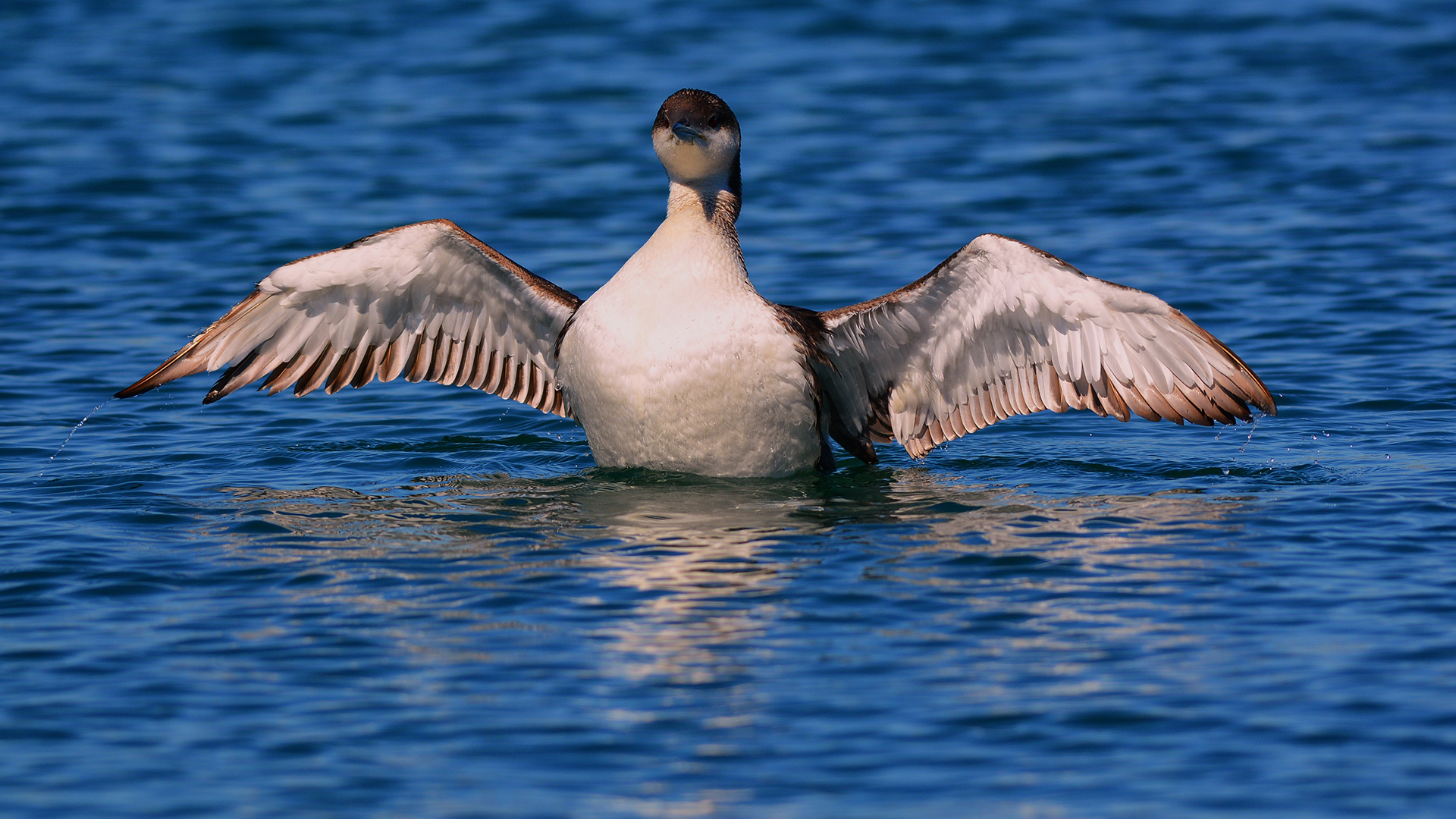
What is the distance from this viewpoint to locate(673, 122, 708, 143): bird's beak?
1010cm

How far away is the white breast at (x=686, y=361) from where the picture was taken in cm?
991

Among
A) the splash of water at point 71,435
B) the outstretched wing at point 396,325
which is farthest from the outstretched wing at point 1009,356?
the splash of water at point 71,435

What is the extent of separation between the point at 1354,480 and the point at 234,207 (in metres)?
13.0

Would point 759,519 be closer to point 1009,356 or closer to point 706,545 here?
point 706,545

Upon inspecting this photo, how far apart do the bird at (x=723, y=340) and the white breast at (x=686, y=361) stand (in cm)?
1

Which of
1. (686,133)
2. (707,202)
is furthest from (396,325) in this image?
(686,133)

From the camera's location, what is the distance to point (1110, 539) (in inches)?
361

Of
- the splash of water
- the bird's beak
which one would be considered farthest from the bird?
the splash of water

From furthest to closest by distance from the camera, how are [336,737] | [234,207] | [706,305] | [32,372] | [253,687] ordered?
[234,207], [32,372], [706,305], [253,687], [336,737]

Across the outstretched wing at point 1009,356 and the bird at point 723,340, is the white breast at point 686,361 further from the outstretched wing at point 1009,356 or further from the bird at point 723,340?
the outstretched wing at point 1009,356

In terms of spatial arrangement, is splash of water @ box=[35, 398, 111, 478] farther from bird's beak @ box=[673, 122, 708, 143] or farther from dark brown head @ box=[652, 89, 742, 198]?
bird's beak @ box=[673, 122, 708, 143]

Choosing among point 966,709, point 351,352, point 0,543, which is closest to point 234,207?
point 351,352

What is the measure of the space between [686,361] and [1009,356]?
85.8 inches

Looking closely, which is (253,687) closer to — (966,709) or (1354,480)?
(966,709)
